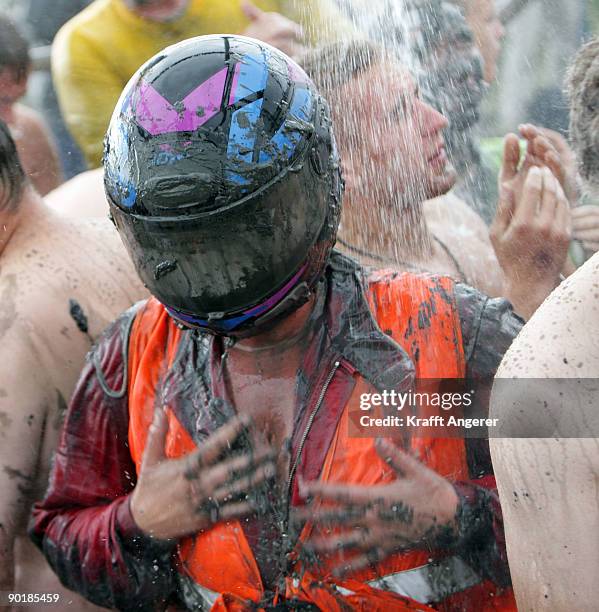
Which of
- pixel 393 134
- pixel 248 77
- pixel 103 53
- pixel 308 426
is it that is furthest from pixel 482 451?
pixel 103 53

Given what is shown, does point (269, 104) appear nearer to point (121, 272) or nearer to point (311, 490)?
point (311, 490)

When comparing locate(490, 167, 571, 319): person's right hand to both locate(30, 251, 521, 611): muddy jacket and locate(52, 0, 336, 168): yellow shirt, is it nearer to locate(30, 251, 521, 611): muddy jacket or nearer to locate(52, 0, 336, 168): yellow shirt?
locate(30, 251, 521, 611): muddy jacket

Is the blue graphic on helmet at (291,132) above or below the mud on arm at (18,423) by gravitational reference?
above

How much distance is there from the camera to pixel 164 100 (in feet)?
7.05

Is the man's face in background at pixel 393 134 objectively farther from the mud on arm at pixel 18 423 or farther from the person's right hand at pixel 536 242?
the mud on arm at pixel 18 423

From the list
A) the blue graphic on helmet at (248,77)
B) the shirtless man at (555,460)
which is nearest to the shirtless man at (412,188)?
the blue graphic on helmet at (248,77)

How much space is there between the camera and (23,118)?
4875 mm

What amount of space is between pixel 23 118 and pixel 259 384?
9.42 feet

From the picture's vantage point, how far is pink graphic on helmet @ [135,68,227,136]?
212cm

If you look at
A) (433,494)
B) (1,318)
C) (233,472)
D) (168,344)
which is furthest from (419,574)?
(1,318)

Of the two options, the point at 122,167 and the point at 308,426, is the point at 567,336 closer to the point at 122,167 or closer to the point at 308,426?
the point at 308,426

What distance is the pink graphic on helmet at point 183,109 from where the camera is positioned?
212 cm

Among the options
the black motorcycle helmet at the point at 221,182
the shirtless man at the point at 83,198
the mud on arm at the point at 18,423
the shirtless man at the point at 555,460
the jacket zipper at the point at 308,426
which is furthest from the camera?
the shirtless man at the point at 83,198

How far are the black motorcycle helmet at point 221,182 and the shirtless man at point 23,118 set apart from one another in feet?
5.89
